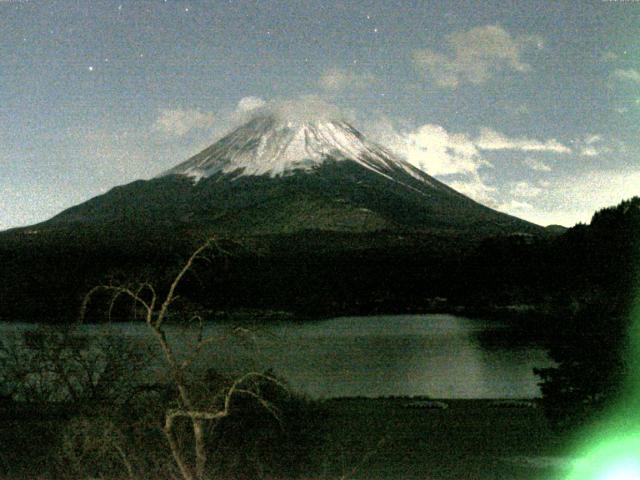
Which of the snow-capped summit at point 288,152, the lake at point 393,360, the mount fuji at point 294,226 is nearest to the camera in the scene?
the lake at point 393,360

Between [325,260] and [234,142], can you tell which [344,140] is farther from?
[325,260]

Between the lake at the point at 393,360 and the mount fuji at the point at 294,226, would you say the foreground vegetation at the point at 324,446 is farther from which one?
the mount fuji at the point at 294,226

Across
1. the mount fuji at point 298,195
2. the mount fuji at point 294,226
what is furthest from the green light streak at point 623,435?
the mount fuji at point 298,195

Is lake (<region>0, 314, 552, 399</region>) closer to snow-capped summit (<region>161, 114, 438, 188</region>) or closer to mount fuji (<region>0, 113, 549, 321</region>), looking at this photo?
mount fuji (<region>0, 113, 549, 321</region>)

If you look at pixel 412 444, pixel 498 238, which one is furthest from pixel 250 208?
pixel 412 444

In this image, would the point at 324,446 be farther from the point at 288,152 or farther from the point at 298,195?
the point at 288,152
